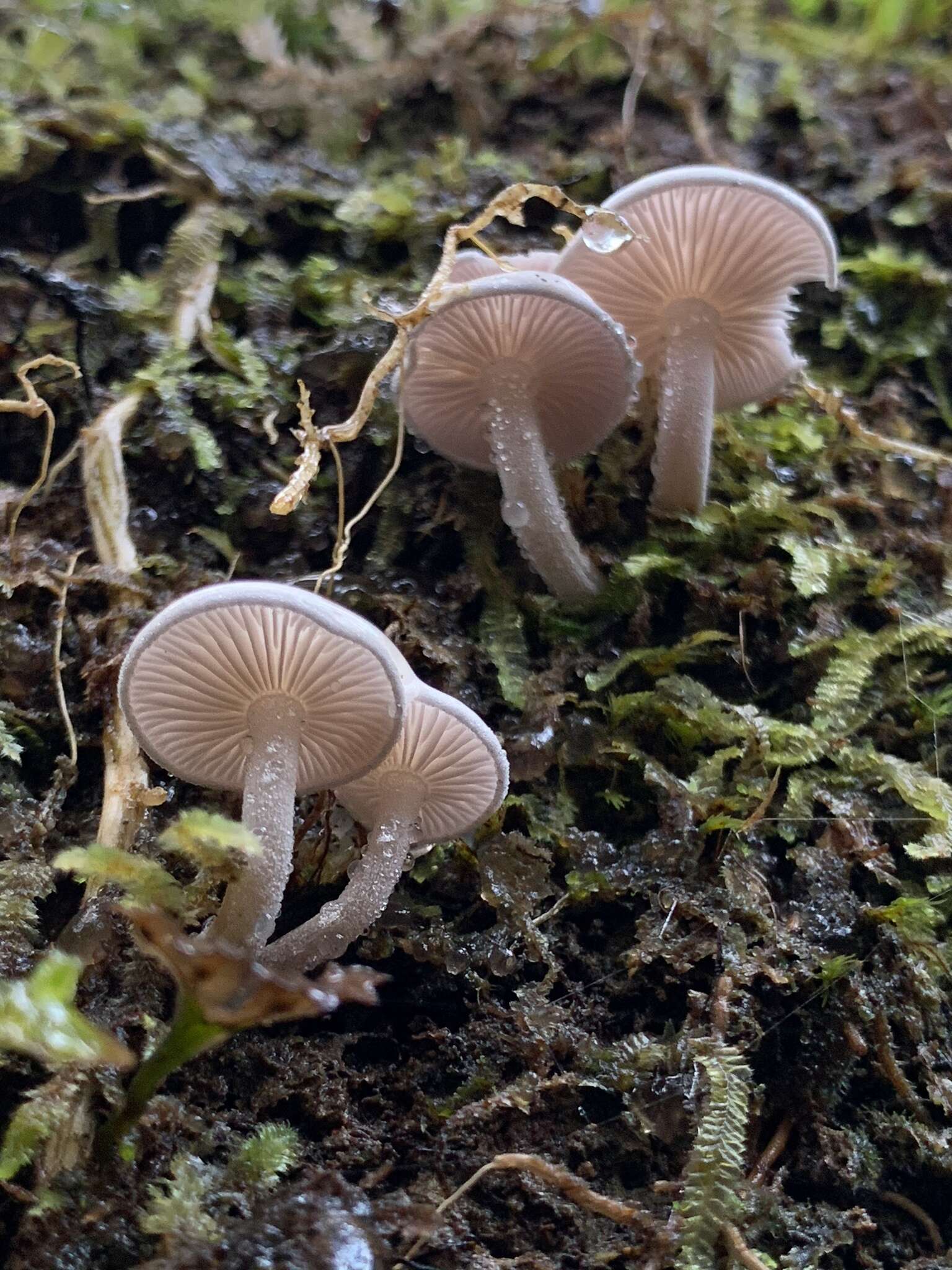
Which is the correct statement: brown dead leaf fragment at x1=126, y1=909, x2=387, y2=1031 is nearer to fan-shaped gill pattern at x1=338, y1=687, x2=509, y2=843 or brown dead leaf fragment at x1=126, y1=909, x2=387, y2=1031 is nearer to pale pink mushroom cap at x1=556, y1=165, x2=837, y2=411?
fan-shaped gill pattern at x1=338, y1=687, x2=509, y2=843

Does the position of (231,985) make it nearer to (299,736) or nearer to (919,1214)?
(299,736)

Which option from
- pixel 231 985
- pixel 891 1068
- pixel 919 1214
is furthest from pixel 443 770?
pixel 919 1214

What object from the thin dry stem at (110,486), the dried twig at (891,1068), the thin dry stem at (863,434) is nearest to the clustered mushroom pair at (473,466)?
the thin dry stem at (863,434)

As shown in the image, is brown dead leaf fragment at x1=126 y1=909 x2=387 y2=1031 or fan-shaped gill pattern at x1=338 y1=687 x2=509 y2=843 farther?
fan-shaped gill pattern at x1=338 y1=687 x2=509 y2=843

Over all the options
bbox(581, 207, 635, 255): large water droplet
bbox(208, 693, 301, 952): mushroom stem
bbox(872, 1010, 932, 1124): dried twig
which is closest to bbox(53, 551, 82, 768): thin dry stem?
bbox(208, 693, 301, 952): mushroom stem

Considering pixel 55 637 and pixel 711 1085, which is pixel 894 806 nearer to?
pixel 711 1085
